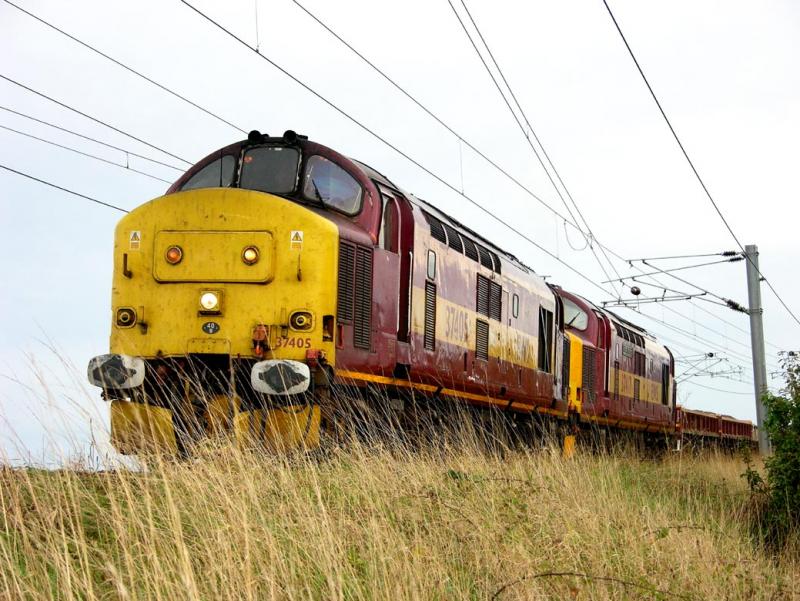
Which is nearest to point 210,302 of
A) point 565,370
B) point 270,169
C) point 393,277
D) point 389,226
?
point 270,169

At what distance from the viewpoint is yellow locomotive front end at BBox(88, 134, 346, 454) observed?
374 inches

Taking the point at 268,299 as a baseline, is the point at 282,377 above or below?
below

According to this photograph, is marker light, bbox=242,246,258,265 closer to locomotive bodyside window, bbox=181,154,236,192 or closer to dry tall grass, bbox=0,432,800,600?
locomotive bodyside window, bbox=181,154,236,192

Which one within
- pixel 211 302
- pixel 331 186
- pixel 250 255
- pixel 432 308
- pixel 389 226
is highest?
pixel 331 186

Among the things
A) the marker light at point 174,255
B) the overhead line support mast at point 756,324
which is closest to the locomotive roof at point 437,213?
the marker light at point 174,255

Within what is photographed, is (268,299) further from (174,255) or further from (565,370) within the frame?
(565,370)

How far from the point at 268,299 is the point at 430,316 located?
2.99m

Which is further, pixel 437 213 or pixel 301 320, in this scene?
pixel 437 213

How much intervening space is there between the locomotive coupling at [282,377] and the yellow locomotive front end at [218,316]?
13 cm

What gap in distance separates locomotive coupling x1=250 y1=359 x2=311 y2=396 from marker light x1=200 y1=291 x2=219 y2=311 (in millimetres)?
941

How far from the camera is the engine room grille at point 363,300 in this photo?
33.8 ft

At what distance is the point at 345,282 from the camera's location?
10039 mm

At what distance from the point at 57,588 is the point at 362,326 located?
554cm

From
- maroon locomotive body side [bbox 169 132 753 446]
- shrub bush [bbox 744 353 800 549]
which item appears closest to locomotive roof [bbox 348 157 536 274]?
maroon locomotive body side [bbox 169 132 753 446]
